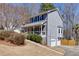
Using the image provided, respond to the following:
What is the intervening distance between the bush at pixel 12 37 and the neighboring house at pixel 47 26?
0.20m

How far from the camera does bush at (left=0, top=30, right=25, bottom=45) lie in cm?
877

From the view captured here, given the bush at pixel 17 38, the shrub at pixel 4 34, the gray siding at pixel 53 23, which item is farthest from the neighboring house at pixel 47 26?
the shrub at pixel 4 34

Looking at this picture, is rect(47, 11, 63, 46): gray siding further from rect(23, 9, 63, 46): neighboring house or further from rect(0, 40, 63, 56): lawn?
rect(0, 40, 63, 56): lawn

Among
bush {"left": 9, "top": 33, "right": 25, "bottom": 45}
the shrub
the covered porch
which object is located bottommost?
bush {"left": 9, "top": 33, "right": 25, "bottom": 45}

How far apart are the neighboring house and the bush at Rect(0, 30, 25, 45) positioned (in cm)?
20

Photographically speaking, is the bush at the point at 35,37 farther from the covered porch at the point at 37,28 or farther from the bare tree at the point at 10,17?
the bare tree at the point at 10,17

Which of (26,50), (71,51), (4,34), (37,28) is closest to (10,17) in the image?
(4,34)

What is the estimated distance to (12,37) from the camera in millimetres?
8773

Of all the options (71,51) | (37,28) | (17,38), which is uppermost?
(37,28)

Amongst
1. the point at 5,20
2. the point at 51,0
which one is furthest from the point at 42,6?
the point at 5,20

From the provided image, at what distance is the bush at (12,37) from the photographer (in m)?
8.77

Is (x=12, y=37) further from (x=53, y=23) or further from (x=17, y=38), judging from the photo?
(x=53, y=23)

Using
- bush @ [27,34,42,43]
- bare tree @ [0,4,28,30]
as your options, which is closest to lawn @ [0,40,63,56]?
bush @ [27,34,42,43]

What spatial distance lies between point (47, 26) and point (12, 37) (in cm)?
72
